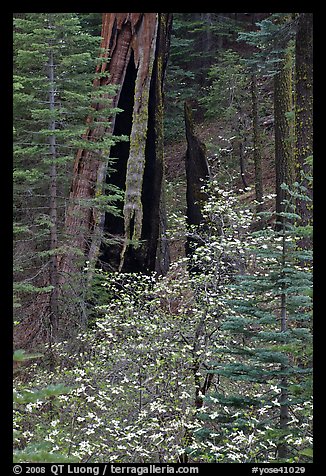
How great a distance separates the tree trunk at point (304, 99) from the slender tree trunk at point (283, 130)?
4.47 m

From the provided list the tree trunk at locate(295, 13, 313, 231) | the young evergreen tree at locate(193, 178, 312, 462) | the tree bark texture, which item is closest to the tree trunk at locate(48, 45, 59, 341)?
the young evergreen tree at locate(193, 178, 312, 462)

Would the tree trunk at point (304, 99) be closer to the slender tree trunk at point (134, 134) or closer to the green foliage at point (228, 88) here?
the slender tree trunk at point (134, 134)

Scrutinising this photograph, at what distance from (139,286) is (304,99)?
→ 408 centimetres

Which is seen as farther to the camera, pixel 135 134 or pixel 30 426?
pixel 135 134

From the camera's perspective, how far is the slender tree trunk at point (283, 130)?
11672 mm

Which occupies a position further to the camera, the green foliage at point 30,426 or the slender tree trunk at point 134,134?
the slender tree trunk at point 134,134

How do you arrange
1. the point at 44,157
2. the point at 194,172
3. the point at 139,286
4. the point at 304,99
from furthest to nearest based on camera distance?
the point at 194,172
the point at 139,286
the point at 44,157
the point at 304,99

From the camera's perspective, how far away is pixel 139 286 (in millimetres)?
9109

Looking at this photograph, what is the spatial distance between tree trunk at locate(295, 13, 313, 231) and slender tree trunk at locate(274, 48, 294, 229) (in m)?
4.47

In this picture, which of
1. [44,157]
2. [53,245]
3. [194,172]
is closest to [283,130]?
[194,172]

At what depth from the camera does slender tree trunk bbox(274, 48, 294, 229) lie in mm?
11672

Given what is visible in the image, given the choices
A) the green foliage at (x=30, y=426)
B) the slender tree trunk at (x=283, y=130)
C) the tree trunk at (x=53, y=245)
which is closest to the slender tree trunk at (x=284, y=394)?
the green foliage at (x=30, y=426)

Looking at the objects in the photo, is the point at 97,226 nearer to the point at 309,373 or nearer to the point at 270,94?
the point at 309,373

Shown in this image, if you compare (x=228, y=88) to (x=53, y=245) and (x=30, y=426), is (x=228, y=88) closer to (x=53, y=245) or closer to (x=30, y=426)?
Answer: (x=53, y=245)
